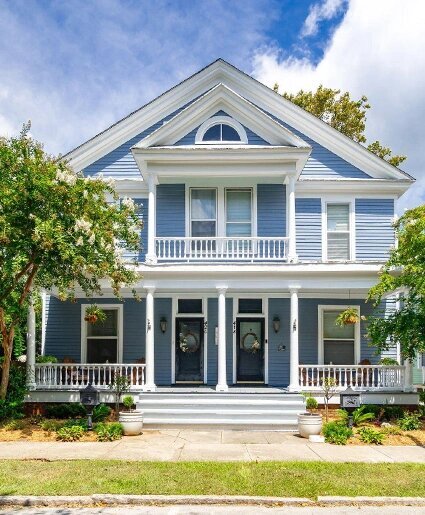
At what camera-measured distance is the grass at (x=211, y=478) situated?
25.6 ft

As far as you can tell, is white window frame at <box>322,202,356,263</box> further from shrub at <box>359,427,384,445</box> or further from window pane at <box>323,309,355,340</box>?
shrub at <box>359,427,384,445</box>

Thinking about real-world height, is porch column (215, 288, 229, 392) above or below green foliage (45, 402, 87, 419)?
above

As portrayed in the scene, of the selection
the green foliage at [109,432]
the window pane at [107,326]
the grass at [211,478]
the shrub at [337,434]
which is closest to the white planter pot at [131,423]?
the green foliage at [109,432]

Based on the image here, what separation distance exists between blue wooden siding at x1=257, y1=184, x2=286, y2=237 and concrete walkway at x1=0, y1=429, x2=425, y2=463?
688 centimetres

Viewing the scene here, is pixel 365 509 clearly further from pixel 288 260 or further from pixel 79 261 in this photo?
pixel 288 260

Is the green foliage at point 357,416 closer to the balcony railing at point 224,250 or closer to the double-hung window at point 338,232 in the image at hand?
the balcony railing at point 224,250

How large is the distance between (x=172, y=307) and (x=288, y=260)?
12.9 ft

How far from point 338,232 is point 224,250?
3748 mm

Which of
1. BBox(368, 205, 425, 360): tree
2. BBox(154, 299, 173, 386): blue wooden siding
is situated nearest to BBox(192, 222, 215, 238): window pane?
BBox(154, 299, 173, 386): blue wooden siding

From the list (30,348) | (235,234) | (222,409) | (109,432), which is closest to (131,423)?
(109,432)

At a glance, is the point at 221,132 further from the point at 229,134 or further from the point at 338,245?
the point at 338,245

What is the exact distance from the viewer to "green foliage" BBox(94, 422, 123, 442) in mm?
11781

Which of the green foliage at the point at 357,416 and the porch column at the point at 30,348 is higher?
the porch column at the point at 30,348

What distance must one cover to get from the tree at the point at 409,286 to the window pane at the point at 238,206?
16.1 feet
